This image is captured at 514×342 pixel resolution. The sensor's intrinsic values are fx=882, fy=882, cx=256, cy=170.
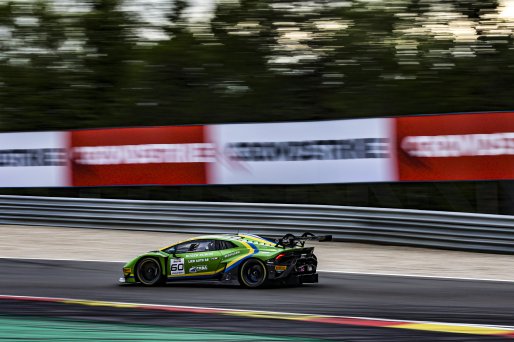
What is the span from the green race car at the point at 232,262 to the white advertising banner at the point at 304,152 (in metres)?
6.66

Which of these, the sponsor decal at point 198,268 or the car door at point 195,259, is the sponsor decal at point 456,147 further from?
the sponsor decal at point 198,268

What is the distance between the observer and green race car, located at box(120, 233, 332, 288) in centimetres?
1214

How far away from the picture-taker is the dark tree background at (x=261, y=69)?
65.5ft

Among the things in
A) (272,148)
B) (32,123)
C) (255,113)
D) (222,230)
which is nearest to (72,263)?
(222,230)

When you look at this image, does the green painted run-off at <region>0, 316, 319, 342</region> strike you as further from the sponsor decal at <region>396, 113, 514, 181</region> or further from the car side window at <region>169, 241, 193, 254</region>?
the sponsor decal at <region>396, 113, 514, 181</region>

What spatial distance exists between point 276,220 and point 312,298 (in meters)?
7.69

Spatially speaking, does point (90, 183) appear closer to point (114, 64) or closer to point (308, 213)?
point (114, 64)

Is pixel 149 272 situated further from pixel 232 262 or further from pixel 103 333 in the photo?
pixel 103 333

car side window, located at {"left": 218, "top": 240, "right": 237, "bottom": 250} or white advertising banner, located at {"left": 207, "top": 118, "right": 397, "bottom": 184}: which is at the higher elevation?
white advertising banner, located at {"left": 207, "top": 118, "right": 397, "bottom": 184}

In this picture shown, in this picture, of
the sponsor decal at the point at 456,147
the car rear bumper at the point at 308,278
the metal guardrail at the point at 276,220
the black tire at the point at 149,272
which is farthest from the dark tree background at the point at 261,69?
the black tire at the point at 149,272

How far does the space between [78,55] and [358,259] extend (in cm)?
1187

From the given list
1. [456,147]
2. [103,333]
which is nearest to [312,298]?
[103,333]

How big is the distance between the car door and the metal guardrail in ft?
19.8

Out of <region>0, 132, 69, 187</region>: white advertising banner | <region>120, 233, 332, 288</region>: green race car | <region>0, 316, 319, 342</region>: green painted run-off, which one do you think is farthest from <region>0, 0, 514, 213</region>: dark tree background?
<region>0, 316, 319, 342</region>: green painted run-off
